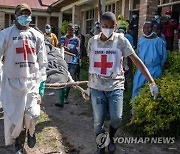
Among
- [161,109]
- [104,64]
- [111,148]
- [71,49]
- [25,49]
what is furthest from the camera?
[71,49]

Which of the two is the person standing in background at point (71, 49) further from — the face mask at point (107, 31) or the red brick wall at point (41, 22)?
the red brick wall at point (41, 22)

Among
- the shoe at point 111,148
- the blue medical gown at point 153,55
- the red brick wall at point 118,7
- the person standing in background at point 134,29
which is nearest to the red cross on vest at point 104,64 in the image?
the shoe at point 111,148

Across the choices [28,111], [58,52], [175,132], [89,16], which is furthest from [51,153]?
[89,16]

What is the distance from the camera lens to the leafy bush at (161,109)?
4.50 metres

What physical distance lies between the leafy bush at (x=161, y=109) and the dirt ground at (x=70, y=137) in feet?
0.81

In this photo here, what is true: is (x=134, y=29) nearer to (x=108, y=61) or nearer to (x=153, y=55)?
(x=153, y=55)

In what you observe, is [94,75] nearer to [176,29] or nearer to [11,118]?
[11,118]

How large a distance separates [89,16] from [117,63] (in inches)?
566

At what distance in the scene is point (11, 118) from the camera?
3.78m

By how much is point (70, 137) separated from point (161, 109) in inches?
54.9

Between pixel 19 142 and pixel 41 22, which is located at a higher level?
pixel 41 22

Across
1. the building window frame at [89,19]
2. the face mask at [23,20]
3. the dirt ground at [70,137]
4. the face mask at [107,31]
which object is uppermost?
the building window frame at [89,19]

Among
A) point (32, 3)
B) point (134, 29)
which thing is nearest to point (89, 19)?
point (32, 3)

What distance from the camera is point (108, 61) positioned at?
3.85 meters
